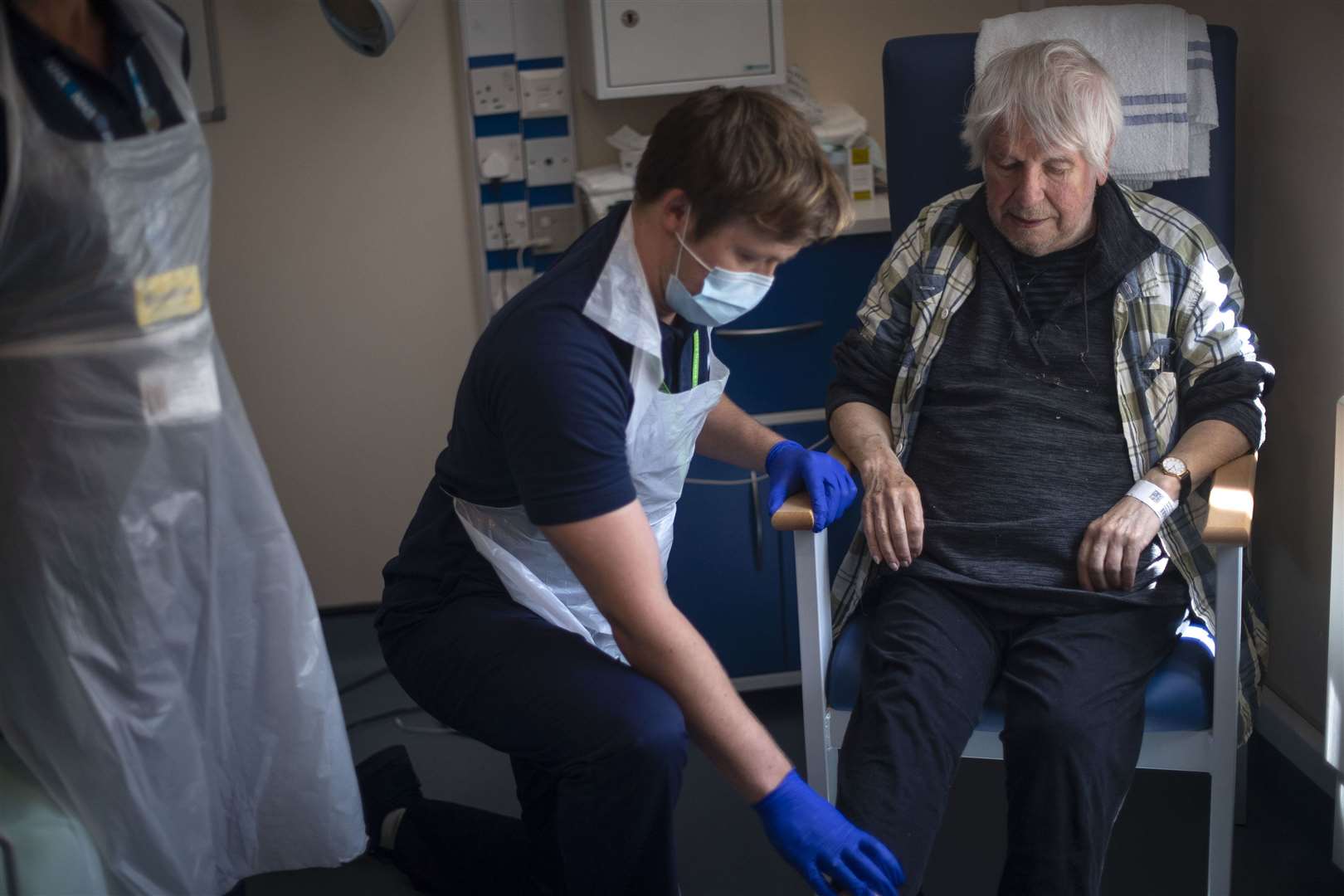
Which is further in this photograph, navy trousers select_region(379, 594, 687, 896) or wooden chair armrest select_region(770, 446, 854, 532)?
wooden chair armrest select_region(770, 446, 854, 532)

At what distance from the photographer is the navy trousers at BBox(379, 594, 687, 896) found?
56.4 inches

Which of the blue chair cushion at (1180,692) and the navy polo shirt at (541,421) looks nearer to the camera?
the navy polo shirt at (541,421)

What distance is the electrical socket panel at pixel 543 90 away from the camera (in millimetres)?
2609

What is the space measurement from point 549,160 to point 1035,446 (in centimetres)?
125

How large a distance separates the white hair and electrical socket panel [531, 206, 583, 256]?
1013 mm

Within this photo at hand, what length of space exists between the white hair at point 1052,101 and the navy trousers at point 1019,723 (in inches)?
24.7

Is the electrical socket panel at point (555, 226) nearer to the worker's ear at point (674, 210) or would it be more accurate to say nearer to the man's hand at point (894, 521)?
the man's hand at point (894, 521)

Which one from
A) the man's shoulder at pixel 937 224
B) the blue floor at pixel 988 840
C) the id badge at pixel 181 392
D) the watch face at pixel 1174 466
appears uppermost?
the man's shoulder at pixel 937 224

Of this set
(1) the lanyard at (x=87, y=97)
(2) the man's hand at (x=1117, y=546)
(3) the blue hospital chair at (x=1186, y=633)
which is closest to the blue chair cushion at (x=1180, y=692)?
(3) the blue hospital chair at (x=1186, y=633)

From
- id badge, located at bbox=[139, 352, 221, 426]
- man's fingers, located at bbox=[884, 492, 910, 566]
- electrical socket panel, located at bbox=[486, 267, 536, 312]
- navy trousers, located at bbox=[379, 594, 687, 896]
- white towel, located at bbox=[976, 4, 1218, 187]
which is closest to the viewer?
id badge, located at bbox=[139, 352, 221, 426]

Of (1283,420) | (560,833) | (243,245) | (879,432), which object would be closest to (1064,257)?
(879,432)

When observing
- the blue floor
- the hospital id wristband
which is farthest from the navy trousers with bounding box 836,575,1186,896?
the blue floor

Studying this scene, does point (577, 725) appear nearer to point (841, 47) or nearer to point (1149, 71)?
point (1149, 71)

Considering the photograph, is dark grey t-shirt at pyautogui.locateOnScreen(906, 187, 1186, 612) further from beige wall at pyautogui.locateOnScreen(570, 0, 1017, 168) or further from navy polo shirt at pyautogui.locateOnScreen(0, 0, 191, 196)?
navy polo shirt at pyautogui.locateOnScreen(0, 0, 191, 196)
